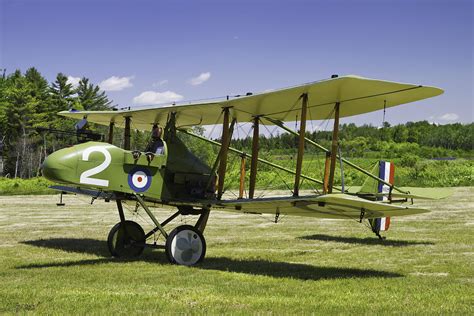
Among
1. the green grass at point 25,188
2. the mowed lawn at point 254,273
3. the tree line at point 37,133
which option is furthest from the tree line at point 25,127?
the mowed lawn at point 254,273

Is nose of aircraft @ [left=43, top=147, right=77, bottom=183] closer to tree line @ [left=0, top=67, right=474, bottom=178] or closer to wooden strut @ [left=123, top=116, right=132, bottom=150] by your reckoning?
wooden strut @ [left=123, top=116, right=132, bottom=150]

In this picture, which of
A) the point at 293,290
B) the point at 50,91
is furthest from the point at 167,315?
the point at 50,91

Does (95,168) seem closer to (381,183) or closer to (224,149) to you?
(224,149)

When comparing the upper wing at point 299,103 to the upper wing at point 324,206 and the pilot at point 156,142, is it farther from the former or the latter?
the upper wing at point 324,206

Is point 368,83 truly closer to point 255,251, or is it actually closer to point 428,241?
point 255,251

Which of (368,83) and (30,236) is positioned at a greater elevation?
(368,83)

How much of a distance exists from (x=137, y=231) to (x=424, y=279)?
266 inches

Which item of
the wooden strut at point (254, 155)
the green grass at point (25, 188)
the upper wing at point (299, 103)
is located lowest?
the green grass at point (25, 188)

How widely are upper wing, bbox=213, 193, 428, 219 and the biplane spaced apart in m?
0.02

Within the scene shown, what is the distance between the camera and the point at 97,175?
10.9 meters

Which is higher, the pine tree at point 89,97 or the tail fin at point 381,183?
the pine tree at point 89,97

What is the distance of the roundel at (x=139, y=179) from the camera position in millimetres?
11344

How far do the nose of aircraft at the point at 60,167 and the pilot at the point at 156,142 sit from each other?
6.08ft

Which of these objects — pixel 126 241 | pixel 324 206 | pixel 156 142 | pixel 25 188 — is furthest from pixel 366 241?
pixel 25 188
